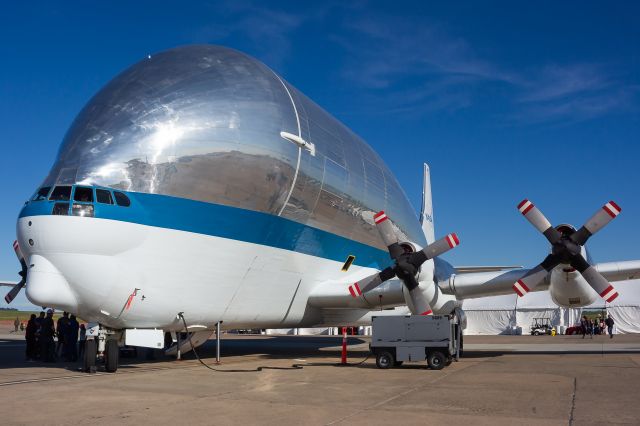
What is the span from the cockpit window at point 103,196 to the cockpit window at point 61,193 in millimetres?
566

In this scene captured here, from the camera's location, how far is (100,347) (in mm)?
14094

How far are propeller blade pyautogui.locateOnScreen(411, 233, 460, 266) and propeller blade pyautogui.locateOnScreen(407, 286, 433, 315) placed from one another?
2.56ft

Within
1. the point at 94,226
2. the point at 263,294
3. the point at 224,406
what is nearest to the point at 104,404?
the point at 224,406

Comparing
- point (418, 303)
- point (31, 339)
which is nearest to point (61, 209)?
point (31, 339)

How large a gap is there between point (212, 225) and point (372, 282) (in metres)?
4.88

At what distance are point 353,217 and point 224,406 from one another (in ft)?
38.4

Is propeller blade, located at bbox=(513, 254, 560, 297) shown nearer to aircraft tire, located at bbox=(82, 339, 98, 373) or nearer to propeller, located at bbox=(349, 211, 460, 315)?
propeller, located at bbox=(349, 211, 460, 315)

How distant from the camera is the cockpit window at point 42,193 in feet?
42.7

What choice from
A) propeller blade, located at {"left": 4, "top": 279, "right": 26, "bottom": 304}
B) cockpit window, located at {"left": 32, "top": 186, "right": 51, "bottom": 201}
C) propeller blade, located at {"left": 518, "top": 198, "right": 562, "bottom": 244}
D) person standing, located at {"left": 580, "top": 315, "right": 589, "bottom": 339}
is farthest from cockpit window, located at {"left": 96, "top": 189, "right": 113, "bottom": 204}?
person standing, located at {"left": 580, "top": 315, "right": 589, "bottom": 339}

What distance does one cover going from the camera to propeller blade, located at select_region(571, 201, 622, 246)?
1532cm

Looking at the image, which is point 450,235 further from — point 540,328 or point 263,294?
point 540,328

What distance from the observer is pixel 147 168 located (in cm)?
1380

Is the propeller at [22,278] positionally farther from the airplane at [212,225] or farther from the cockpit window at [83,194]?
the cockpit window at [83,194]

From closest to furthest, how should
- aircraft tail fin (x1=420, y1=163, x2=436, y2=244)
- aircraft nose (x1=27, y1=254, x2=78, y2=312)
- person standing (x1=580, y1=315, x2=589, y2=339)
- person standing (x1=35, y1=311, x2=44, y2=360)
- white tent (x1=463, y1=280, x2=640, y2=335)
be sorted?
aircraft nose (x1=27, y1=254, x2=78, y2=312), person standing (x1=35, y1=311, x2=44, y2=360), aircraft tail fin (x1=420, y1=163, x2=436, y2=244), person standing (x1=580, y1=315, x2=589, y2=339), white tent (x1=463, y1=280, x2=640, y2=335)
